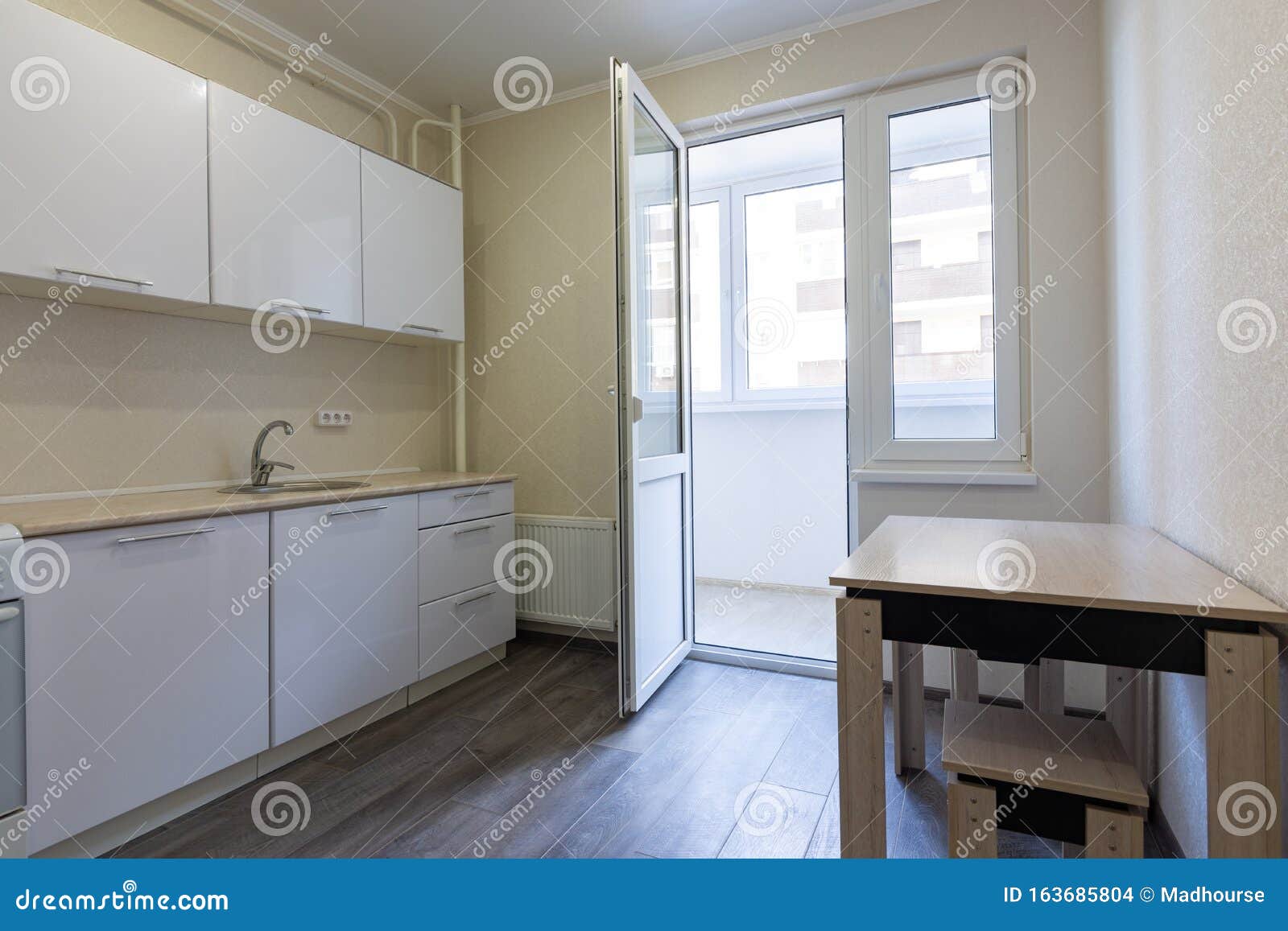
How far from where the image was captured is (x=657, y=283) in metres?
2.79

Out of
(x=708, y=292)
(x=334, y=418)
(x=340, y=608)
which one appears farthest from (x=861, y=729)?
(x=708, y=292)

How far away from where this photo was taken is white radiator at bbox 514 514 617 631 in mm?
3273

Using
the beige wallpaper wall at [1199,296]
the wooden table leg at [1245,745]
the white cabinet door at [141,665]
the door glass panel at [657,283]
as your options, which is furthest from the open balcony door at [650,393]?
the wooden table leg at [1245,745]

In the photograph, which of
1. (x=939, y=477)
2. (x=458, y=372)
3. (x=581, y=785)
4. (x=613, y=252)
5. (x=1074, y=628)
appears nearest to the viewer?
(x=1074, y=628)

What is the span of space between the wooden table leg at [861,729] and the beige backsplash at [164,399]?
2337 millimetres

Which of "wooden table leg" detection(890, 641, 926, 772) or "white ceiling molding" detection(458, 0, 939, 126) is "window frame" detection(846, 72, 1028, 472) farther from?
"wooden table leg" detection(890, 641, 926, 772)

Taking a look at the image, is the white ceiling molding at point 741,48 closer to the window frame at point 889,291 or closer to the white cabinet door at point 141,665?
the window frame at point 889,291

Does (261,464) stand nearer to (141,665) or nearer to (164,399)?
(164,399)

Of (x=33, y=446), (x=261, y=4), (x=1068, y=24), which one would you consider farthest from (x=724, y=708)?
(x=261, y=4)

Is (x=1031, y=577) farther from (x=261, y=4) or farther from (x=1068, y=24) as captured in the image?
(x=261, y=4)

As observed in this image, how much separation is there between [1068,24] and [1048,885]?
270cm

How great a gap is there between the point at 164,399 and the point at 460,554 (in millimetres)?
1197

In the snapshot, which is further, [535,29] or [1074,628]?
[535,29]

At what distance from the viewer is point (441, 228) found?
3.15m
